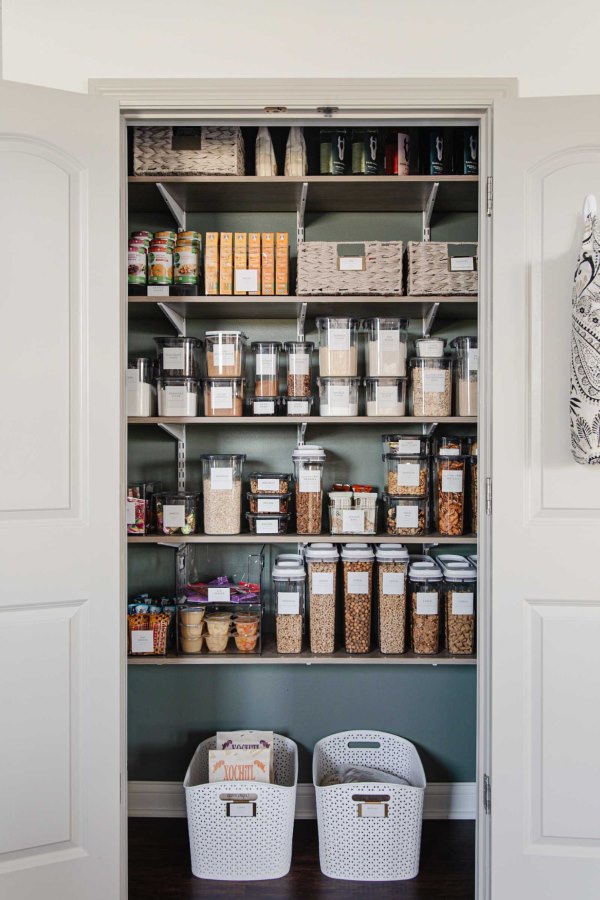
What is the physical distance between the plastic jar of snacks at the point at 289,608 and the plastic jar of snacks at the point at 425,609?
1.25ft

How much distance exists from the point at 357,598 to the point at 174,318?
1160 mm

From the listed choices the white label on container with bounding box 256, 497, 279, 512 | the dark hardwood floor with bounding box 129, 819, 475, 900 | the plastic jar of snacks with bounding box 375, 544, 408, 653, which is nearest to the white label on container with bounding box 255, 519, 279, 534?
the white label on container with bounding box 256, 497, 279, 512

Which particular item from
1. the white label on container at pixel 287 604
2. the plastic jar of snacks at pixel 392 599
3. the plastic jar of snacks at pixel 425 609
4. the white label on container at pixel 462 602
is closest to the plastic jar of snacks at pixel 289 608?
the white label on container at pixel 287 604

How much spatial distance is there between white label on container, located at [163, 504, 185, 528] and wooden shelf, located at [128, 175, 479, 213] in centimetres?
106

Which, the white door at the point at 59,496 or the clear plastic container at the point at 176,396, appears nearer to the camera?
the white door at the point at 59,496

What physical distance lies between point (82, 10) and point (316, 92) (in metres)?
0.68

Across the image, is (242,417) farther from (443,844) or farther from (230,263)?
(443,844)

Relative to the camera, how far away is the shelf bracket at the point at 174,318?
222cm

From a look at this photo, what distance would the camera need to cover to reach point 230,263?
2199 mm

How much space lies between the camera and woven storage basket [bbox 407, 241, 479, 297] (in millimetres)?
2184

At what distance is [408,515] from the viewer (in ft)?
7.27

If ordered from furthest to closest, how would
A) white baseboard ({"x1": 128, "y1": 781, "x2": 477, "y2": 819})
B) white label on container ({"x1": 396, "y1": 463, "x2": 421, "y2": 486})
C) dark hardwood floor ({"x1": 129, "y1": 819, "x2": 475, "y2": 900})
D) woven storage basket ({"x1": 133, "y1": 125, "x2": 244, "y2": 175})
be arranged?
white baseboard ({"x1": 128, "y1": 781, "x2": 477, "y2": 819})
white label on container ({"x1": 396, "y1": 463, "x2": 421, "y2": 486})
woven storage basket ({"x1": 133, "y1": 125, "x2": 244, "y2": 175})
dark hardwood floor ({"x1": 129, "y1": 819, "x2": 475, "y2": 900})

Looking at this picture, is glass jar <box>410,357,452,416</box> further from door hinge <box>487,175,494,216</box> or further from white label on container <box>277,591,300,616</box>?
white label on container <box>277,591,300,616</box>

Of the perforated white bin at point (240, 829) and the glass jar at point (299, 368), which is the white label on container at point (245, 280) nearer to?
the glass jar at point (299, 368)
